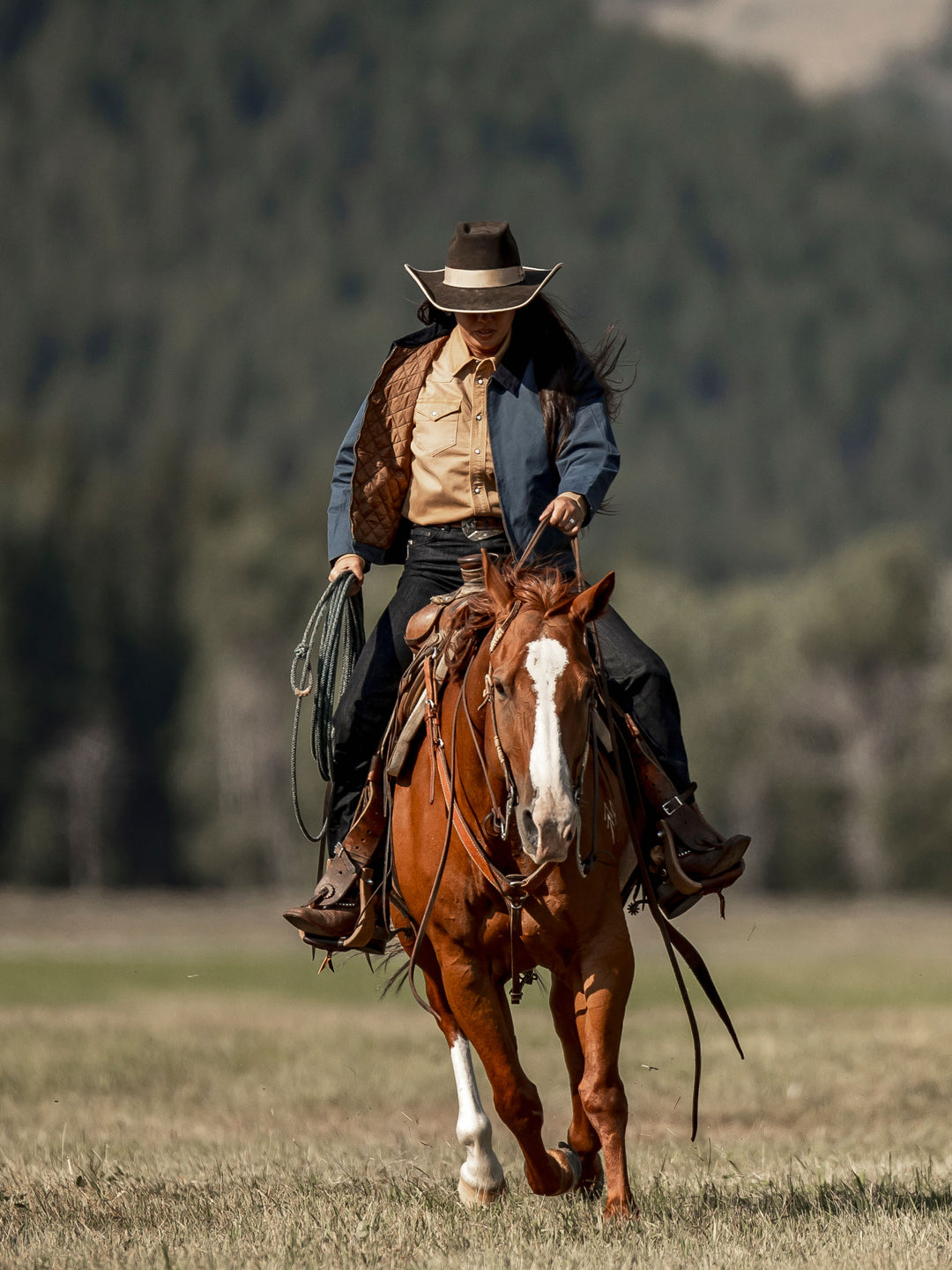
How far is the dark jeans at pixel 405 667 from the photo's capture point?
26.2 feet

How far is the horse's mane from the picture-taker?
22.9ft

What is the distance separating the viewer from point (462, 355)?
8.34 m

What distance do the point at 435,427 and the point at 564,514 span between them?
0.90m

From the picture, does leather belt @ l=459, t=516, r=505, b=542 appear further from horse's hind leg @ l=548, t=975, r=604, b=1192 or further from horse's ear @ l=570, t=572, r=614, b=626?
horse's hind leg @ l=548, t=975, r=604, b=1192

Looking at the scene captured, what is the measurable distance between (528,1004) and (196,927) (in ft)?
64.4

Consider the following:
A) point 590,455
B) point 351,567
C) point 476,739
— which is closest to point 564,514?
point 590,455

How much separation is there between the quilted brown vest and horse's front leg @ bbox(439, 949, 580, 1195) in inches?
83.6

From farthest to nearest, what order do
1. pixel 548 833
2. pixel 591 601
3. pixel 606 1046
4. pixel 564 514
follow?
1. pixel 564 514
2. pixel 606 1046
3. pixel 591 601
4. pixel 548 833

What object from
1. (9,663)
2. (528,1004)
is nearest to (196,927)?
(528,1004)

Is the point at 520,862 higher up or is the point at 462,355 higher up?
the point at 462,355

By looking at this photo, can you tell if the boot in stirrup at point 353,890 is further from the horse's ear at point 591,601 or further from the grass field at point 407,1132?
the horse's ear at point 591,601

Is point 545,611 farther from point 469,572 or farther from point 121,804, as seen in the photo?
point 121,804

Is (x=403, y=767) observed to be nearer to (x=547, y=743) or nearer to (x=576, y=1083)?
(x=547, y=743)

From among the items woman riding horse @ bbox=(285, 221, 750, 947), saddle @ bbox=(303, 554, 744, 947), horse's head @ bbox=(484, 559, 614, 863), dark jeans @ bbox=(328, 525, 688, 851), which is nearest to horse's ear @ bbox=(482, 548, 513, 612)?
horse's head @ bbox=(484, 559, 614, 863)
